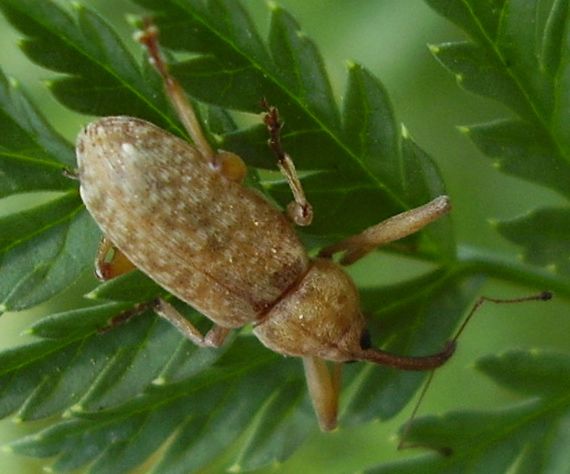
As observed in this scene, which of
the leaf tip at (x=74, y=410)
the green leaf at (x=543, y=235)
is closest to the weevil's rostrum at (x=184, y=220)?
the leaf tip at (x=74, y=410)

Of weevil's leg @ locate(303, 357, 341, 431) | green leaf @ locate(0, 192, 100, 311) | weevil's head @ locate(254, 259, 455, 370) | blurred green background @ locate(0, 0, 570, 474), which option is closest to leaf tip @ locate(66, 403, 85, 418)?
green leaf @ locate(0, 192, 100, 311)

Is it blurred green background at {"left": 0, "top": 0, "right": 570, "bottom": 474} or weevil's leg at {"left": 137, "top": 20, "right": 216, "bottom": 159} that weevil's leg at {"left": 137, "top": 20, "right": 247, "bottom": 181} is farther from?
blurred green background at {"left": 0, "top": 0, "right": 570, "bottom": 474}

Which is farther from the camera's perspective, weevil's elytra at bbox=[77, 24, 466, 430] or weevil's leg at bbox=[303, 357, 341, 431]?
weevil's leg at bbox=[303, 357, 341, 431]

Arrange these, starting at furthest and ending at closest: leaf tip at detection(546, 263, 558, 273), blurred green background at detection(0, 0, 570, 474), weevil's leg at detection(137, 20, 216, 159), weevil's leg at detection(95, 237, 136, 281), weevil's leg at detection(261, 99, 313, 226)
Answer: blurred green background at detection(0, 0, 570, 474) < leaf tip at detection(546, 263, 558, 273) < weevil's leg at detection(95, 237, 136, 281) < weevil's leg at detection(261, 99, 313, 226) < weevil's leg at detection(137, 20, 216, 159)

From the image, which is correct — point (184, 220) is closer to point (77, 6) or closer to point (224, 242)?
point (224, 242)

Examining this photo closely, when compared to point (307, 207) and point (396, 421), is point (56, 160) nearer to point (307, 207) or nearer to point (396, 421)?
point (307, 207)

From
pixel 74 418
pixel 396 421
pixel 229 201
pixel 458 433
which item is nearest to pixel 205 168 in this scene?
pixel 229 201

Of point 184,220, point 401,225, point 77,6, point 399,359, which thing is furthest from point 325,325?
point 77,6

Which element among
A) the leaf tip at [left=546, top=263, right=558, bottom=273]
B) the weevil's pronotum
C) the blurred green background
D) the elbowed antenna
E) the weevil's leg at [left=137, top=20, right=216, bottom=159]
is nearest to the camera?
the weevil's leg at [left=137, top=20, right=216, bottom=159]
